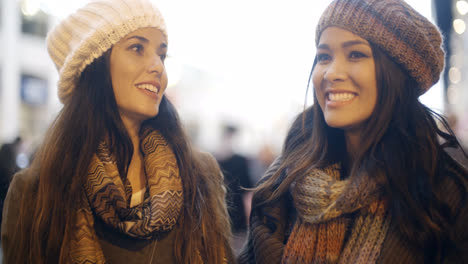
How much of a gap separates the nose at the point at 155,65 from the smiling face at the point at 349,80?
31.5 inches

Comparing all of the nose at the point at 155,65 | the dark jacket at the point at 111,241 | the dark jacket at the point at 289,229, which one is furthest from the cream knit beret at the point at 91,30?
the dark jacket at the point at 289,229

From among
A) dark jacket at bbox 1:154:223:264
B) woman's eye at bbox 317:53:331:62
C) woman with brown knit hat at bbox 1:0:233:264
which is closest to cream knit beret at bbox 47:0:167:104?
woman with brown knit hat at bbox 1:0:233:264

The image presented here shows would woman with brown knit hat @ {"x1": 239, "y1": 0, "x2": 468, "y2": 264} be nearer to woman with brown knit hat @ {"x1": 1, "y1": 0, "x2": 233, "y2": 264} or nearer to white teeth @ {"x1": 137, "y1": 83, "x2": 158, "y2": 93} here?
woman with brown knit hat @ {"x1": 1, "y1": 0, "x2": 233, "y2": 264}

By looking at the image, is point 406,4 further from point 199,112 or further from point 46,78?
point 199,112

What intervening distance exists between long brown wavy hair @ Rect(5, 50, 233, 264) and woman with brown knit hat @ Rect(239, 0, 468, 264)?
296 millimetres

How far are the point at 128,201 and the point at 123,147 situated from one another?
0.91ft

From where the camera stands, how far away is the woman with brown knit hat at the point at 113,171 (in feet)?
5.41

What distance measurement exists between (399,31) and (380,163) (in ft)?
1.83

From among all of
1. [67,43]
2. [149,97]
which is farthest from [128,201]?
[67,43]

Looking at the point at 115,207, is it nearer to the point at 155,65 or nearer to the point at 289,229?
the point at 155,65

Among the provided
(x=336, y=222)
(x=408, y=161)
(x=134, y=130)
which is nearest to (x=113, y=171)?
(x=134, y=130)

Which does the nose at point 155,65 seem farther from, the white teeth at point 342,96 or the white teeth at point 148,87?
the white teeth at point 342,96

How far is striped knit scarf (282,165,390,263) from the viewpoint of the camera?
155 centimetres

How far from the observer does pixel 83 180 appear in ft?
5.65
